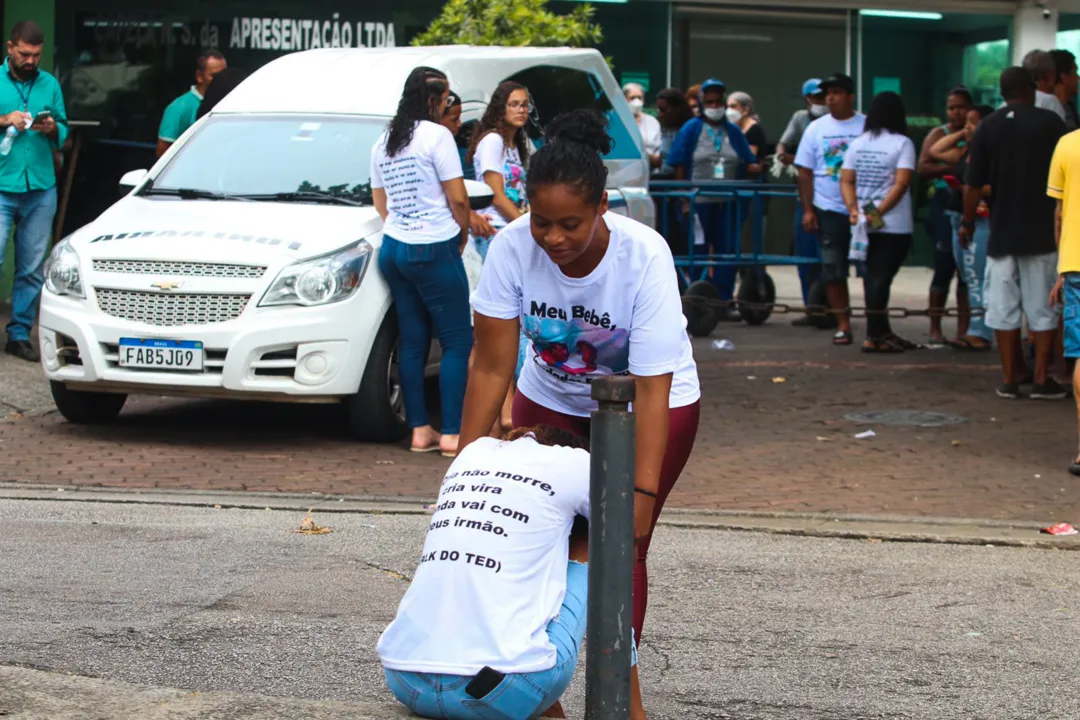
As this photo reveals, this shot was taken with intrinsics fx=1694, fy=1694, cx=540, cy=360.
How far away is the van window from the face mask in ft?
10.0

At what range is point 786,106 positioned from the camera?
21.5 metres

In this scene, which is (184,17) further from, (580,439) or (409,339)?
(580,439)

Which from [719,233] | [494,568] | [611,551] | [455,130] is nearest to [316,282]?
[455,130]

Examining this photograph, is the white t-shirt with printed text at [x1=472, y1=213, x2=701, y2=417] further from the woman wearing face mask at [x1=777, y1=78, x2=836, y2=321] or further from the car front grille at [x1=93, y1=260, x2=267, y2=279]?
the woman wearing face mask at [x1=777, y1=78, x2=836, y2=321]

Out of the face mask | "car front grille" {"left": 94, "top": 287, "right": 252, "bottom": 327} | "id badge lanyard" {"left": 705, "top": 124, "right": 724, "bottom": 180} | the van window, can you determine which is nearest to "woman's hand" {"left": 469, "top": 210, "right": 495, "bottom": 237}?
"car front grille" {"left": 94, "top": 287, "right": 252, "bottom": 327}

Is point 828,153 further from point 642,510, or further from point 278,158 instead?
point 642,510

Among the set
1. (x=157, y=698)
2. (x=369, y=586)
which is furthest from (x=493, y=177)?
(x=157, y=698)

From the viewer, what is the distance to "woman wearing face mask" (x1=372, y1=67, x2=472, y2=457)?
8656 millimetres

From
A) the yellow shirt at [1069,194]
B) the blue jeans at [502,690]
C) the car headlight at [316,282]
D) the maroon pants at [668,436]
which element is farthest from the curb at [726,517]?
the blue jeans at [502,690]

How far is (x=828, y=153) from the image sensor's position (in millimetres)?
13719

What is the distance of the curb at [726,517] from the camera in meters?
7.24

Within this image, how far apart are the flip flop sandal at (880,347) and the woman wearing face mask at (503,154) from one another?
4.77 metres

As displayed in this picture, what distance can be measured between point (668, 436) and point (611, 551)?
916 mm

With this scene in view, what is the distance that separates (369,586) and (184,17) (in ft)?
42.1
